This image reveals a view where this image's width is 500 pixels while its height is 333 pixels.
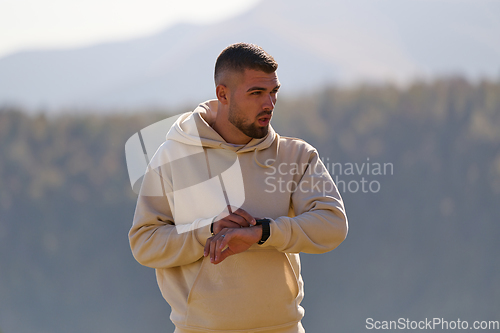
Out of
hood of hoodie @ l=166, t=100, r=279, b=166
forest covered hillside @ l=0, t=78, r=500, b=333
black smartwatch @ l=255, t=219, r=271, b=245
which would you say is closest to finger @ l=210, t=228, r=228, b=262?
black smartwatch @ l=255, t=219, r=271, b=245

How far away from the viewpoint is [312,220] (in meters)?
1.51

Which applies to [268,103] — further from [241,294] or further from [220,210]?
[241,294]

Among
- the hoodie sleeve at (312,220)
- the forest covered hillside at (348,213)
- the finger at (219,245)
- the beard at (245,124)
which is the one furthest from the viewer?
the forest covered hillside at (348,213)

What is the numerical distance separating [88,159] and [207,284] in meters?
3.15

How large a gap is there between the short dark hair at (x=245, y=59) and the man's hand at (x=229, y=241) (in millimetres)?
487

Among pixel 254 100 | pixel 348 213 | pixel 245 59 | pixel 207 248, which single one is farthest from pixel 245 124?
pixel 348 213

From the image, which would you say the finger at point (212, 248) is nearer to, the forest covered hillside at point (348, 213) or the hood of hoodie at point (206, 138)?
the hood of hoodie at point (206, 138)

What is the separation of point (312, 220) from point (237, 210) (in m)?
0.23

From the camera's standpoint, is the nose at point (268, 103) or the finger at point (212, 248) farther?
the nose at point (268, 103)

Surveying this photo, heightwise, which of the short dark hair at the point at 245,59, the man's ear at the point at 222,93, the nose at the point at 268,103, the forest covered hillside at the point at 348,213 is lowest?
the forest covered hillside at the point at 348,213

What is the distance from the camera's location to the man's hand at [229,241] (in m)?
1.37

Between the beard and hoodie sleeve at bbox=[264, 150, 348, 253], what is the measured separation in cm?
19

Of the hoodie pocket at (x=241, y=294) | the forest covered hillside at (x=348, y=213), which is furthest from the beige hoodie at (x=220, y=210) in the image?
the forest covered hillside at (x=348, y=213)

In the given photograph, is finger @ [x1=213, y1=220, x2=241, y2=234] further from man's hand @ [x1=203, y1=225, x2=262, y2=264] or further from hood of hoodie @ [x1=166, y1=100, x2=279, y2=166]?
hood of hoodie @ [x1=166, y1=100, x2=279, y2=166]
